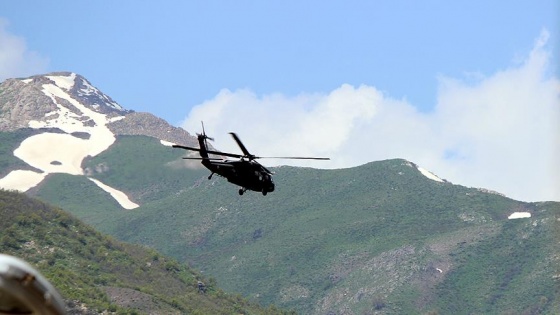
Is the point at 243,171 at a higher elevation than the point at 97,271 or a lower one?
lower

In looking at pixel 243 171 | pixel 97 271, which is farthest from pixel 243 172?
pixel 97 271

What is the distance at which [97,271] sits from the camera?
599ft

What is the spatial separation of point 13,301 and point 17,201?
7818 inches

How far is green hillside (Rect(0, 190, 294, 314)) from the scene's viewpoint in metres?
164

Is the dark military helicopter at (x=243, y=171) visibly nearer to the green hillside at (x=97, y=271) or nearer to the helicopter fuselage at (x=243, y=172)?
the helicopter fuselage at (x=243, y=172)

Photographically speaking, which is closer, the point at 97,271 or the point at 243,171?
the point at 243,171

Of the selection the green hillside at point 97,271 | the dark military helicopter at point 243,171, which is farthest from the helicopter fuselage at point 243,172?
the green hillside at point 97,271

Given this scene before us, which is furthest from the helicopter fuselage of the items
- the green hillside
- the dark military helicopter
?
the green hillside

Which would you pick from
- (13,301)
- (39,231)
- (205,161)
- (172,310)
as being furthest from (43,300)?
(39,231)

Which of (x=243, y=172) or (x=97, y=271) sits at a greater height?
(x=97, y=271)

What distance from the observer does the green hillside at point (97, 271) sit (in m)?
164

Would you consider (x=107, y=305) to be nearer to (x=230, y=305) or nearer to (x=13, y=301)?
(x=230, y=305)

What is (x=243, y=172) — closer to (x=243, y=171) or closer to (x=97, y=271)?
(x=243, y=171)

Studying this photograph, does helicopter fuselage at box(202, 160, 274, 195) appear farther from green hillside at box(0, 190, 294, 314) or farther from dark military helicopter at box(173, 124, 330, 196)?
green hillside at box(0, 190, 294, 314)
